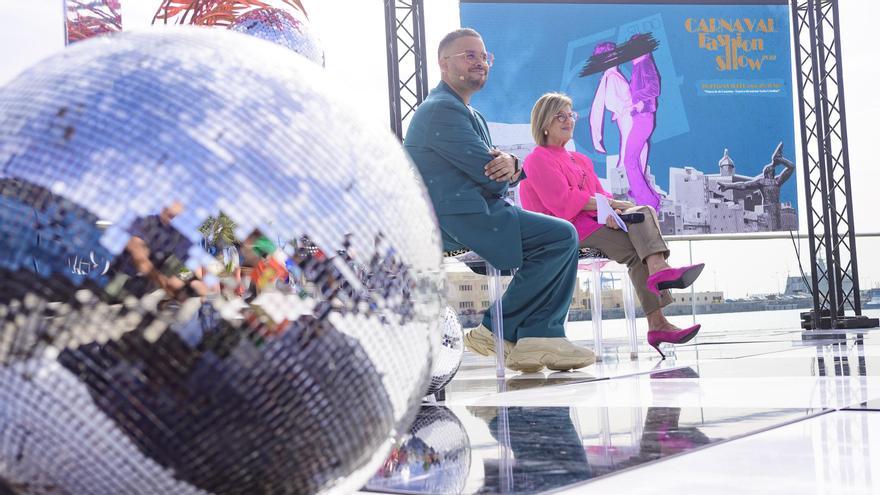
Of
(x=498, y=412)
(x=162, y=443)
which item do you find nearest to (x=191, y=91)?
(x=162, y=443)

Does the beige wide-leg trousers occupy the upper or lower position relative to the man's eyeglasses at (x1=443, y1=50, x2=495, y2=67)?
lower

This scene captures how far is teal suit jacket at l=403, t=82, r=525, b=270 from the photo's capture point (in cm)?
321

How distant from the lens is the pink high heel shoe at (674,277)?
3609 millimetres

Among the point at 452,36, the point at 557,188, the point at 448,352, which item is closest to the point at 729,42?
the point at 557,188

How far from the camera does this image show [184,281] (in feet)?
2.29

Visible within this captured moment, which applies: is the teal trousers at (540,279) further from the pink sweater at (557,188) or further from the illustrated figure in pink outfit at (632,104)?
the illustrated figure in pink outfit at (632,104)

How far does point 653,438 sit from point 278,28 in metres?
1.66

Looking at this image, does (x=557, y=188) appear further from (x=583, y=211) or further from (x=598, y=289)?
(x=598, y=289)

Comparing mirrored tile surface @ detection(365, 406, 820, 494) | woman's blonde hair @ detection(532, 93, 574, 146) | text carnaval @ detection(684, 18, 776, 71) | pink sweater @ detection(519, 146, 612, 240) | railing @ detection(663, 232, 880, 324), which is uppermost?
text carnaval @ detection(684, 18, 776, 71)

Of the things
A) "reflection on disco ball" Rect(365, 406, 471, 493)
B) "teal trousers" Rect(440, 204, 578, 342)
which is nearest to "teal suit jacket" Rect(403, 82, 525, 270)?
"teal trousers" Rect(440, 204, 578, 342)

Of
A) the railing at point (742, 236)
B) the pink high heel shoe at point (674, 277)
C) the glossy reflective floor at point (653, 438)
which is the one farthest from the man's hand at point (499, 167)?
the railing at point (742, 236)

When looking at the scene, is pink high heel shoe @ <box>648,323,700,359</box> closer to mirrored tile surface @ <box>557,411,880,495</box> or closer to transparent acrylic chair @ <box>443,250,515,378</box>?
transparent acrylic chair @ <box>443,250,515,378</box>

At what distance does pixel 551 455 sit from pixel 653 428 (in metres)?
0.36

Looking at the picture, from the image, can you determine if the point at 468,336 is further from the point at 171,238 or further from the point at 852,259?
the point at 852,259
